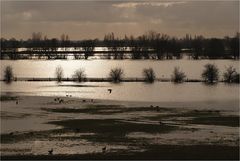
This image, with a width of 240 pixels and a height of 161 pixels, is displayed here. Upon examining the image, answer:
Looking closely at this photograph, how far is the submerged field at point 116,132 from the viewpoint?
3400 centimetres

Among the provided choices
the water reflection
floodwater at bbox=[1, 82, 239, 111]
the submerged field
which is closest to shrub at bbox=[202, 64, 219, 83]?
floodwater at bbox=[1, 82, 239, 111]

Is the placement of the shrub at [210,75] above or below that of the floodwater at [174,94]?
above

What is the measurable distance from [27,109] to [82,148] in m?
24.8

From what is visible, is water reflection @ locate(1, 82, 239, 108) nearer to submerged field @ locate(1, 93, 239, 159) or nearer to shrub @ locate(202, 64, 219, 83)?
shrub @ locate(202, 64, 219, 83)

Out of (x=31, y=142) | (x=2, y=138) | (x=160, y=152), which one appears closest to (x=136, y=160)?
(x=160, y=152)

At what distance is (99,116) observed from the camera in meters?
52.7

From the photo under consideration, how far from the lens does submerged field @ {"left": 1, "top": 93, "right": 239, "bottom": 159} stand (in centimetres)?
3400

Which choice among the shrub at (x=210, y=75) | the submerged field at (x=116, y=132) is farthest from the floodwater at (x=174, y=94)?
the submerged field at (x=116, y=132)

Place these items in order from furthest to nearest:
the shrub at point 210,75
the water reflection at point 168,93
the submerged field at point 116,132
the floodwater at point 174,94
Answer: the shrub at point 210,75 → the water reflection at point 168,93 → the floodwater at point 174,94 → the submerged field at point 116,132

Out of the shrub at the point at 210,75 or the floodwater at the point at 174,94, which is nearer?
the floodwater at the point at 174,94

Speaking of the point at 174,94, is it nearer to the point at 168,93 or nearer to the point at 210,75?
the point at 168,93

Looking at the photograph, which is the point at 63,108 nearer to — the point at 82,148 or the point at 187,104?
the point at 187,104

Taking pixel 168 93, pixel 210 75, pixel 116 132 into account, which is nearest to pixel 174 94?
pixel 168 93

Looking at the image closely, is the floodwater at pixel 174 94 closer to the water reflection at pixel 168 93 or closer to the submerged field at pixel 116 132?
the water reflection at pixel 168 93
